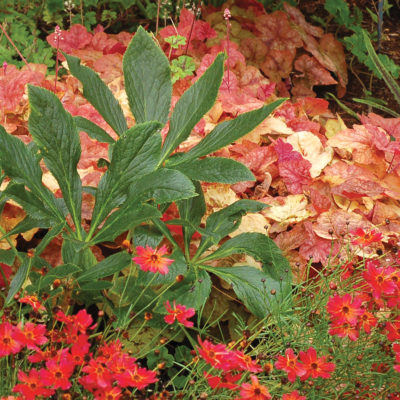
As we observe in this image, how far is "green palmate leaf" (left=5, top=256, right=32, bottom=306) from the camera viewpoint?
1.56m

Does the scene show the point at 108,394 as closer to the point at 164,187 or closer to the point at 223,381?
the point at 223,381

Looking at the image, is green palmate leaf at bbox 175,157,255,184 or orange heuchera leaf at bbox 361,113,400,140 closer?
green palmate leaf at bbox 175,157,255,184

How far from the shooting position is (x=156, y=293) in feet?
5.83

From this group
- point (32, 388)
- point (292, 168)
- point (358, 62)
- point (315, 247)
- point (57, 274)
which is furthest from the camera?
point (358, 62)

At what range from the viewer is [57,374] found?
126 cm

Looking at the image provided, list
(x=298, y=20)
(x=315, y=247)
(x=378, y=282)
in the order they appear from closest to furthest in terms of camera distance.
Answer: (x=378, y=282), (x=315, y=247), (x=298, y=20)

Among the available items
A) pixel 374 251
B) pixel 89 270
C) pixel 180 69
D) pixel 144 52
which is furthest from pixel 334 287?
pixel 180 69

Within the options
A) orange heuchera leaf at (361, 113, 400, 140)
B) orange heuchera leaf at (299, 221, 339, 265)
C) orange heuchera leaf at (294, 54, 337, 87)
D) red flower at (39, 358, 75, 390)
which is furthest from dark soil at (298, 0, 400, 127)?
red flower at (39, 358, 75, 390)

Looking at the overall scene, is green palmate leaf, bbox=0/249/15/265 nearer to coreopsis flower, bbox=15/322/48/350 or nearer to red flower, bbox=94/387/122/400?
coreopsis flower, bbox=15/322/48/350

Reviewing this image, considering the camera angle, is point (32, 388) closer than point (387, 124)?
Yes

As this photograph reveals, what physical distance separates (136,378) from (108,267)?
0.43 metres

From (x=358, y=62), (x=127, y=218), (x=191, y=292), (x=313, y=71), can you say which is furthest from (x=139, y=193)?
(x=358, y=62)

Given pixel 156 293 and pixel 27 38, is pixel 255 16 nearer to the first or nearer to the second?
pixel 27 38

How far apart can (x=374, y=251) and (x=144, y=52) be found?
891 millimetres
